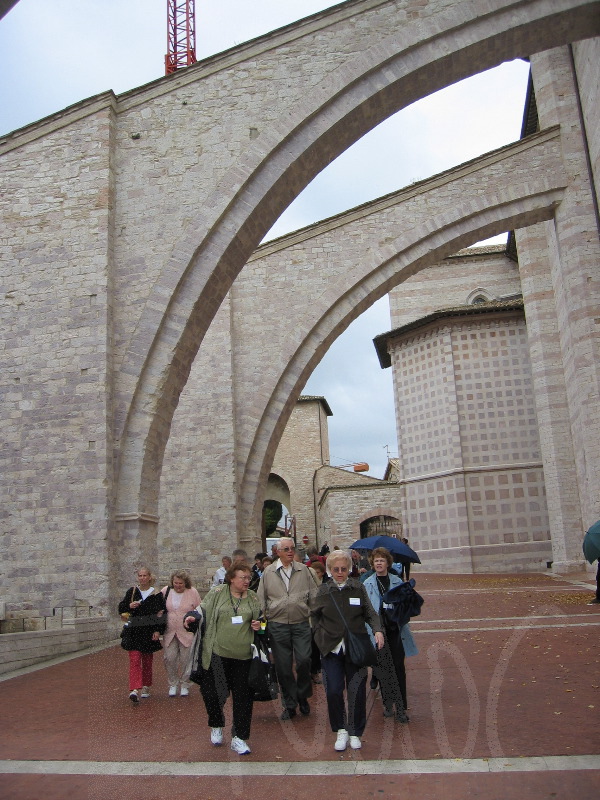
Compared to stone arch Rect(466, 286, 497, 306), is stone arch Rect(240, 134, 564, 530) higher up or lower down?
lower down

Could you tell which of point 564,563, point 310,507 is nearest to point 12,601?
point 564,563

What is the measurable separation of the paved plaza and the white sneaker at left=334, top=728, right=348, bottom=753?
0.04m

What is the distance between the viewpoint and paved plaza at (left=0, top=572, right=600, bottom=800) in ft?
11.2

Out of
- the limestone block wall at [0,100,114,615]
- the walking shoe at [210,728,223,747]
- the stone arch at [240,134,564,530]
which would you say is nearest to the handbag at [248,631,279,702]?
the walking shoe at [210,728,223,747]

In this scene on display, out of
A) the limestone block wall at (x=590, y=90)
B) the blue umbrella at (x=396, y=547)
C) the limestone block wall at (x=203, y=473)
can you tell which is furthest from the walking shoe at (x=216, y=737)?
the limestone block wall at (x=590, y=90)

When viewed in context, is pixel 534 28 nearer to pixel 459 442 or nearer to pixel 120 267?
pixel 120 267

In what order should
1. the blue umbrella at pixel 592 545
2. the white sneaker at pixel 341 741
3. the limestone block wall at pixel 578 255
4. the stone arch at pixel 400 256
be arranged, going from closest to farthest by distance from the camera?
the white sneaker at pixel 341 741
the blue umbrella at pixel 592 545
the limestone block wall at pixel 578 255
the stone arch at pixel 400 256

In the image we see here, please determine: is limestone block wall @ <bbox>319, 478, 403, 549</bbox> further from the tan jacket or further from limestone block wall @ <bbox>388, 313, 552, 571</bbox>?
the tan jacket

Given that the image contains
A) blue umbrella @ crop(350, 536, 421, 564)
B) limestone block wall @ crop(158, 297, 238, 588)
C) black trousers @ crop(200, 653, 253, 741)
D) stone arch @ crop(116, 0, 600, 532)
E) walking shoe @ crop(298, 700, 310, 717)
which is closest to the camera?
black trousers @ crop(200, 653, 253, 741)

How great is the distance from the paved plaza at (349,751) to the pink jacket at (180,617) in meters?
0.49

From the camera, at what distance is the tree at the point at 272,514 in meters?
40.4

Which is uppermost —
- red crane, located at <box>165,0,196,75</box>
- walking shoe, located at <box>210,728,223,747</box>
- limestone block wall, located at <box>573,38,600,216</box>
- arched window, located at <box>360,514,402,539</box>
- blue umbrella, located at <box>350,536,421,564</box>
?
red crane, located at <box>165,0,196,75</box>

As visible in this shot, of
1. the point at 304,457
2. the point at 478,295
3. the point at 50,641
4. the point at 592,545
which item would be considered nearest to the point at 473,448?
the point at 478,295

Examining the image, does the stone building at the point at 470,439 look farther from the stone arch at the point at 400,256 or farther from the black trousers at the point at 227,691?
the black trousers at the point at 227,691
